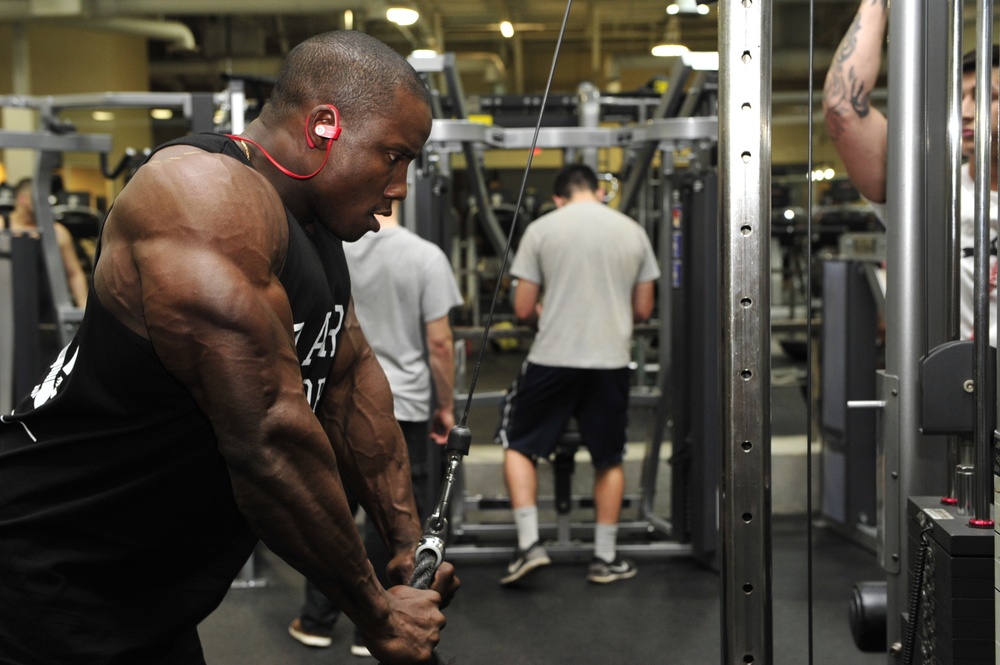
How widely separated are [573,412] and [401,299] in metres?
0.86

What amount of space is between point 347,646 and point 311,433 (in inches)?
87.4

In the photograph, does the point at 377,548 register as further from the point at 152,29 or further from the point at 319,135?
the point at 152,29

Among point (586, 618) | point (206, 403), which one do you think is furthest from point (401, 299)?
point (206, 403)

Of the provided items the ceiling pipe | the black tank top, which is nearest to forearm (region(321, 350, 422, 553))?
the black tank top

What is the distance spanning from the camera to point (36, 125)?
30.7 feet

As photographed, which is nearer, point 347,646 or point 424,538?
point 424,538

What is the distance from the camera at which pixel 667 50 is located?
9.80 meters

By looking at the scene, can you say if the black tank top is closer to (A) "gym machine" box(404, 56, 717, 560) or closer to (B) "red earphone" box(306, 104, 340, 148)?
(B) "red earphone" box(306, 104, 340, 148)

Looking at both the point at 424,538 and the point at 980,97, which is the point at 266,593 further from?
the point at 980,97

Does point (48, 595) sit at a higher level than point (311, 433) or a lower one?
lower

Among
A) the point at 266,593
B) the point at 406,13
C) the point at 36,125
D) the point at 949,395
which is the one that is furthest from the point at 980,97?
the point at 36,125

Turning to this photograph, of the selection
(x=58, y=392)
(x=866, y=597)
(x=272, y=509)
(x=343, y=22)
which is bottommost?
(x=866, y=597)

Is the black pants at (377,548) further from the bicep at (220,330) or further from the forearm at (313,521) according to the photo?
the bicep at (220,330)

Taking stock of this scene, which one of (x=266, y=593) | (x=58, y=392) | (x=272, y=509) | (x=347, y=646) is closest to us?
(x=272, y=509)
